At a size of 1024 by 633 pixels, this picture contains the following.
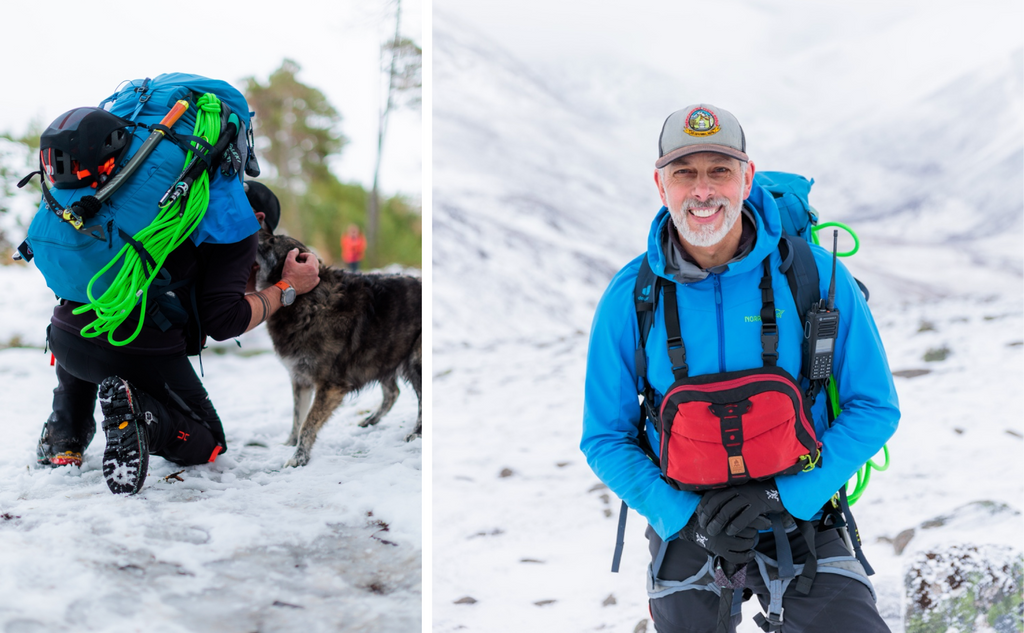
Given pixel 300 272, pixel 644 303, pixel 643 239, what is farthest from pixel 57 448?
pixel 643 239

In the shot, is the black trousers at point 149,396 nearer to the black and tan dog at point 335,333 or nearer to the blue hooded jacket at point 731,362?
the black and tan dog at point 335,333

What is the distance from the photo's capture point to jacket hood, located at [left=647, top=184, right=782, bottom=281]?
2.08 m

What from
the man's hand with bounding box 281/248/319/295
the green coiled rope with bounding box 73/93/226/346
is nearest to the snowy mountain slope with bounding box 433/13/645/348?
the man's hand with bounding box 281/248/319/295

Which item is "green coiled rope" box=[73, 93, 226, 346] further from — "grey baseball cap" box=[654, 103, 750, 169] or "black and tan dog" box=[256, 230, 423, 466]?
"grey baseball cap" box=[654, 103, 750, 169]

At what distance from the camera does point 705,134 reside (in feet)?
6.95

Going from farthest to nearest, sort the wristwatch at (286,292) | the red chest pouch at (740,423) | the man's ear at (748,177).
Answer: the wristwatch at (286,292) → the man's ear at (748,177) → the red chest pouch at (740,423)

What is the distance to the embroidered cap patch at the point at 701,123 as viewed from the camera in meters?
2.12

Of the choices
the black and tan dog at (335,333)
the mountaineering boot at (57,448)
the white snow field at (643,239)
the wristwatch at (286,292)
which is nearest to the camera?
the mountaineering boot at (57,448)

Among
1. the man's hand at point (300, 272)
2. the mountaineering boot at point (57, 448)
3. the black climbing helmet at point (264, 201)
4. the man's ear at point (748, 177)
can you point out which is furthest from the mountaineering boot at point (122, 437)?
the man's ear at point (748, 177)

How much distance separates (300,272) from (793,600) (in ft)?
9.37

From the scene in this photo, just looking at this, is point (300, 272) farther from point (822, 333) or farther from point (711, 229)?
point (822, 333)

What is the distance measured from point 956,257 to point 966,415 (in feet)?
29.8

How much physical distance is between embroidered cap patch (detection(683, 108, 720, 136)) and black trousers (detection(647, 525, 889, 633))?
1339mm

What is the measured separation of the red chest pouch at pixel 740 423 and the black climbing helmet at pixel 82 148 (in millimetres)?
2424
